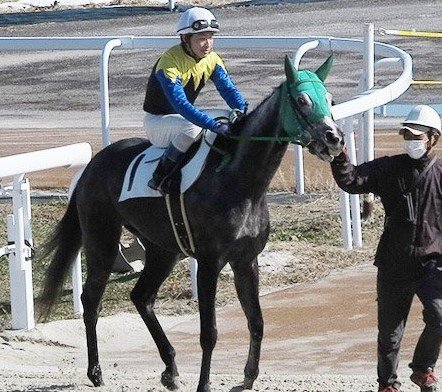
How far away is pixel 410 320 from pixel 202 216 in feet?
7.56

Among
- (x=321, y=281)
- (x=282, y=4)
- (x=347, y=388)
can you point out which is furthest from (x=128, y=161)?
(x=282, y=4)

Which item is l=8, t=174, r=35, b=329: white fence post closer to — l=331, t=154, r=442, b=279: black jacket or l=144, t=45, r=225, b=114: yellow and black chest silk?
l=144, t=45, r=225, b=114: yellow and black chest silk

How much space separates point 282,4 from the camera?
33.0 m

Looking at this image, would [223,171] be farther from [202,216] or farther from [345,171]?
[345,171]

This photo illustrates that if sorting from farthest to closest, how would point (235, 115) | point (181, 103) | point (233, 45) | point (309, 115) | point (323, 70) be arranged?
1. point (233, 45)
2. point (235, 115)
3. point (181, 103)
4. point (323, 70)
5. point (309, 115)

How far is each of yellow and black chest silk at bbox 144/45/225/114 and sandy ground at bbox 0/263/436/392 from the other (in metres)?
1.63

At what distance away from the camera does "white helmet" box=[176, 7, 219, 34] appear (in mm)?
8062

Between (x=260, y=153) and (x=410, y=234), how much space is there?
1017mm

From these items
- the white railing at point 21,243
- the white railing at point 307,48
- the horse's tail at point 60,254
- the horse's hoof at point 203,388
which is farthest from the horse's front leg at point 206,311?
the white railing at point 307,48

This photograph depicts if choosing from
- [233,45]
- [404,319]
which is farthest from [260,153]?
[233,45]

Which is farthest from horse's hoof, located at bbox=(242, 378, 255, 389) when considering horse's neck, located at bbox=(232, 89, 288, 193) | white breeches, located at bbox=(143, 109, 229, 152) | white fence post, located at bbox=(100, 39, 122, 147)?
white fence post, located at bbox=(100, 39, 122, 147)

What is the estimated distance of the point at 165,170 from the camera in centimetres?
808

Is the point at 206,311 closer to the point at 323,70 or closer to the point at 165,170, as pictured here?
the point at 165,170

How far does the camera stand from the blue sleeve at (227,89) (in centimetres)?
847
